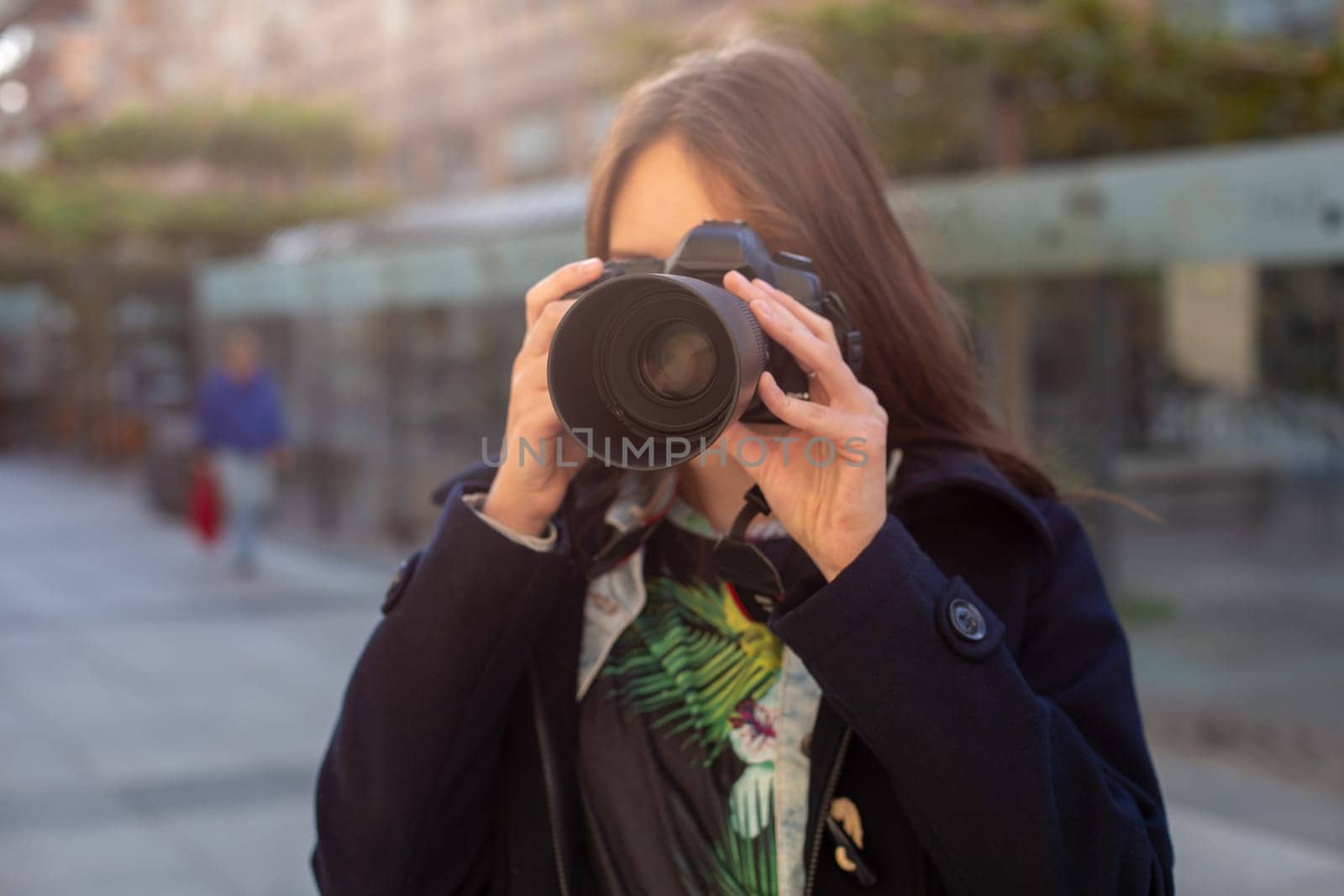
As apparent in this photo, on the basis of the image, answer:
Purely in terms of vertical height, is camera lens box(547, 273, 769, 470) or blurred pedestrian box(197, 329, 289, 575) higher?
camera lens box(547, 273, 769, 470)

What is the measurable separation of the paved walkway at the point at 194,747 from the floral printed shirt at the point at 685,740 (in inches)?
104

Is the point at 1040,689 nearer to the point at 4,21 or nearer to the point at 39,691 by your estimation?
the point at 4,21

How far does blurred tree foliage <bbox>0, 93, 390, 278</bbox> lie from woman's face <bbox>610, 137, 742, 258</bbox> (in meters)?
16.2

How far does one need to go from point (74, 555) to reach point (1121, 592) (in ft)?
24.4

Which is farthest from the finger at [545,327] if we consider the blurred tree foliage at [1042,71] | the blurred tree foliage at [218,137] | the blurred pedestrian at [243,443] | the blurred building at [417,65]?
the blurred building at [417,65]

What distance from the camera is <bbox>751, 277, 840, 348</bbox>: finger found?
1.30 metres

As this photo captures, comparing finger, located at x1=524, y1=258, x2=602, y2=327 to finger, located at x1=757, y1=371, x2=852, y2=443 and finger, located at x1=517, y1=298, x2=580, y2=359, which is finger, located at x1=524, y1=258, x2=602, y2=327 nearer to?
finger, located at x1=517, y1=298, x2=580, y2=359

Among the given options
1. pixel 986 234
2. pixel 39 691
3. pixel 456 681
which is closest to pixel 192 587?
pixel 39 691

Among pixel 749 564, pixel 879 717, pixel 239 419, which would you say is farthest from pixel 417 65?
pixel 879 717

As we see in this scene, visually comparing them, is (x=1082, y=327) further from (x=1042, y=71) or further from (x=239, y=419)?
(x=239, y=419)

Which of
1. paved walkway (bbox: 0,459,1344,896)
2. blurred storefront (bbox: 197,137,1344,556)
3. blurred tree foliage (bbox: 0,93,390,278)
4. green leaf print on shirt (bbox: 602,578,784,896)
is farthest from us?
blurred tree foliage (bbox: 0,93,390,278)

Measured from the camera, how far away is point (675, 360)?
1.31 m

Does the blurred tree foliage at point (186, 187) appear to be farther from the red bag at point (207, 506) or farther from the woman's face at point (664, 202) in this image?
the woman's face at point (664, 202)

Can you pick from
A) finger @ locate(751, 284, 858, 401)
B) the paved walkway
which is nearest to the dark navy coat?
finger @ locate(751, 284, 858, 401)
